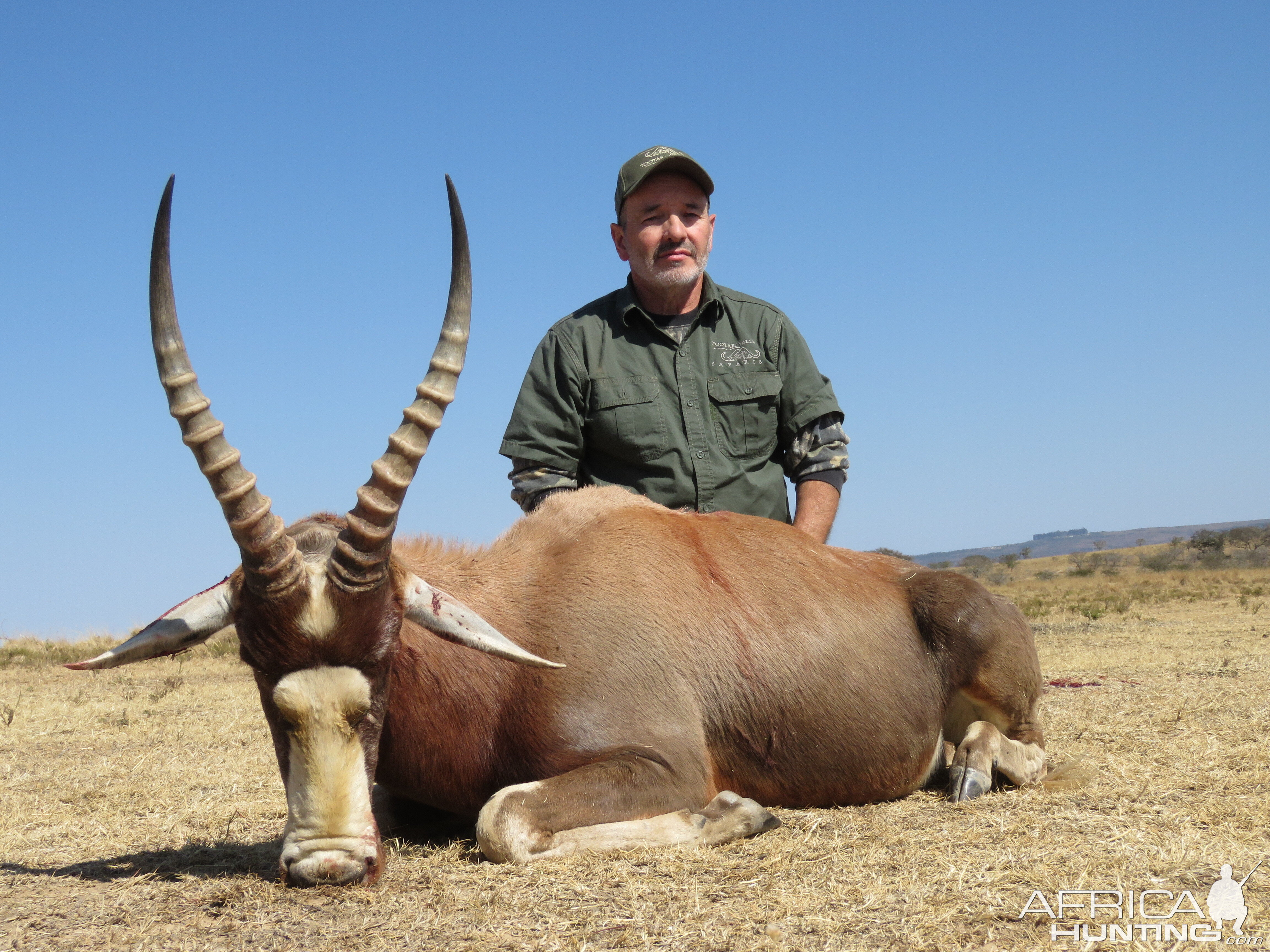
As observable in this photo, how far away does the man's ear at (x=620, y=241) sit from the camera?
7609mm

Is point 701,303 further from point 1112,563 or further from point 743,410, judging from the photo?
point 1112,563

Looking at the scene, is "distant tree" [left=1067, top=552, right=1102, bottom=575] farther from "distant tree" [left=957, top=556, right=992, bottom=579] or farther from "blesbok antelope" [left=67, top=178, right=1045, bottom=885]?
"blesbok antelope" [left=67, top=178, right=1045, bottom=885]

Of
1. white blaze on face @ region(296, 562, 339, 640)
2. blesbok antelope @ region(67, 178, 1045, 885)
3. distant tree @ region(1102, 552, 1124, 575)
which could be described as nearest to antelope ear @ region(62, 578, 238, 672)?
blesbok antelope @ region(67, 178, 1045, 885)

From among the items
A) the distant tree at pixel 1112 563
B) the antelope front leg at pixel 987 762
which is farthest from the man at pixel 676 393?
the distant tree at pixel 1112 563

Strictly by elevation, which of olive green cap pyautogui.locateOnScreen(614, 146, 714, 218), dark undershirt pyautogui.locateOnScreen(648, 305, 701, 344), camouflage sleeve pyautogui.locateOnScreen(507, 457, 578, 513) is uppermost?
olive green cap pyautogui.locateOnScreen(614, 146, 714, 218)

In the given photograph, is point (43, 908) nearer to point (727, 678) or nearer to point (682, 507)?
point (727, 678)

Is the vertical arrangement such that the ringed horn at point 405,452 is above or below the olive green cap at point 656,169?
below

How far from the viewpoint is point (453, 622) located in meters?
4.21

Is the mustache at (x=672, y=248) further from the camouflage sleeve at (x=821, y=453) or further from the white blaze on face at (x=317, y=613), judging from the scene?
the white blaze on face at (x=317, y=613)

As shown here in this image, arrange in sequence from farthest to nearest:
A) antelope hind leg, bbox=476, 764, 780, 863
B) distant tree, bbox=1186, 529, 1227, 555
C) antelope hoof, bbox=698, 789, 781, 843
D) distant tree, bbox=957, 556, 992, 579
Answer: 1. distant tree, bbox=957, 556, 992, 579
2. distant tree, bbox=1186, 529, 1227, 555
3. antelope hoof, bbox=698, 789, 781, 843
4. antelope hind leg, bbox=476, 764, 780, 863

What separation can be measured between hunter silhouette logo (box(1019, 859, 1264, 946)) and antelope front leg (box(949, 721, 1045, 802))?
5.75ft

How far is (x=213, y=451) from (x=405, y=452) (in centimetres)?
68

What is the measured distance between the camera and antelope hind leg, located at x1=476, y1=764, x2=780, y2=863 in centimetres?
413

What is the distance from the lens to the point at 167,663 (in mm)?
15805
